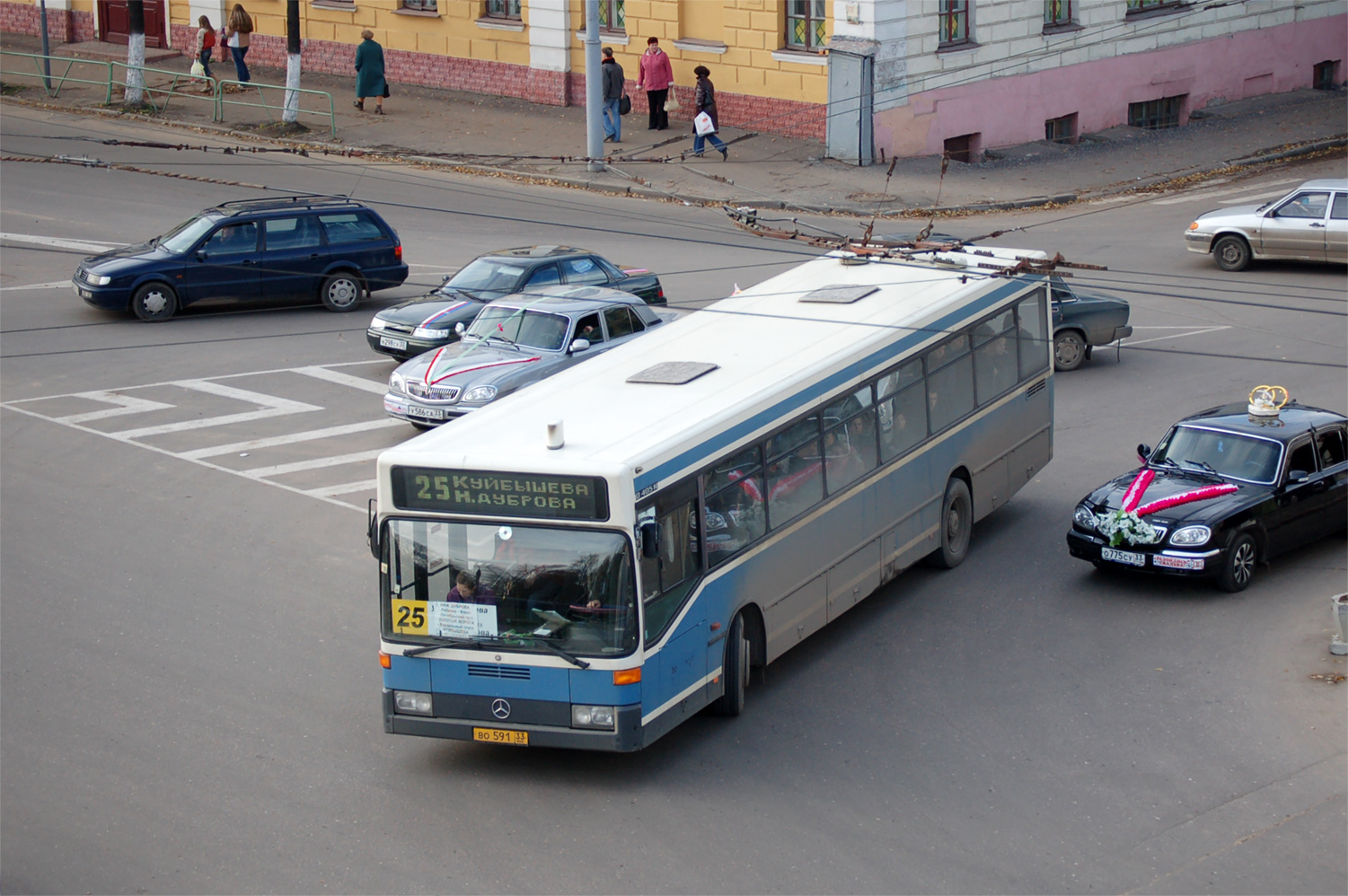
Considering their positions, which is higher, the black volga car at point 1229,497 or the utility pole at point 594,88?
the utility pole at point 594,88

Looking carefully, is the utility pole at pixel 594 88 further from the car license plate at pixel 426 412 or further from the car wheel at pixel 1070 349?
the car license plate at pixel 426 412

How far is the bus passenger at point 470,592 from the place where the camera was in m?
9.82

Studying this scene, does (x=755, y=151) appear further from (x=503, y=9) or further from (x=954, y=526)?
(x=954, y=526)

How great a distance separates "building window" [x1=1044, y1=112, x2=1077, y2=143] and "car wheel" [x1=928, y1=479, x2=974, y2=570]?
22632 mm

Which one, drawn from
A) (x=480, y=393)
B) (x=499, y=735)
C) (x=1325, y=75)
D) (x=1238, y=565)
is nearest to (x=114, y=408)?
(x=480, y=393)

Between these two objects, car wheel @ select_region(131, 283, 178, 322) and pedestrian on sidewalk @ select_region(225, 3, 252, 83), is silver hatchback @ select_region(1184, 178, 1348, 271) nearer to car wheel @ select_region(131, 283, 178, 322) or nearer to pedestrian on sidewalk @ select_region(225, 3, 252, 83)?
car wheel @ select_region(131, 283, 178, 322)

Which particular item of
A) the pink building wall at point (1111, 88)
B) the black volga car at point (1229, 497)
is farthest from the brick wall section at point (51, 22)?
the black volga car at point (1229, 497)

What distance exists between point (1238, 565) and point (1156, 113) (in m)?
26.4

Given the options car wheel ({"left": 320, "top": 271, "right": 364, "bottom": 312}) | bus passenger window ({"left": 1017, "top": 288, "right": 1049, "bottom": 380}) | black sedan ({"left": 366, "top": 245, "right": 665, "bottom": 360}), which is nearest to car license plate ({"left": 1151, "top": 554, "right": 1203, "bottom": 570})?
bus passenger window ({"left": 1017, "top": 288, "right": 1049, "bottom": 380})

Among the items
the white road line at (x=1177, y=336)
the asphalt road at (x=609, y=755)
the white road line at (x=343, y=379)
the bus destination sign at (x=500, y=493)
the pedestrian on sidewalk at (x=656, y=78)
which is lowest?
the asphalt road at (x=609, y=755)

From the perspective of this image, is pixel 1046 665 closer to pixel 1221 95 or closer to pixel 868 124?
pixel 868 124

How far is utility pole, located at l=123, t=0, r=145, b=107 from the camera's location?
3644 cm

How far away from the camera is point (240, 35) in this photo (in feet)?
124

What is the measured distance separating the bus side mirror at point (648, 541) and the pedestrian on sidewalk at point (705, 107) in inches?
932
